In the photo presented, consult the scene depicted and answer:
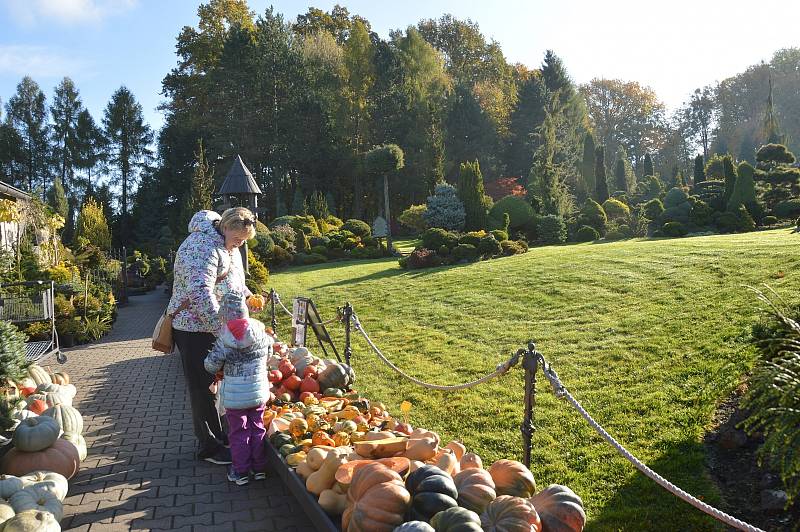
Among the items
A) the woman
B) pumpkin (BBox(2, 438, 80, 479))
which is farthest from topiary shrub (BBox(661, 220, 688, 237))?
pumpkin (BBox(2, 438, 80, 479))

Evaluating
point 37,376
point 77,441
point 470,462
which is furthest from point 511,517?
point 37,376

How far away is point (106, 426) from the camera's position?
583cm

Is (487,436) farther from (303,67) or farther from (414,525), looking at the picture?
(303,67)

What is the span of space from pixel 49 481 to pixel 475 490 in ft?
9.33

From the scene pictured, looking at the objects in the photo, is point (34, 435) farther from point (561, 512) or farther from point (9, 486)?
point (561, 512)

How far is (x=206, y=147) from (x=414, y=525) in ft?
132

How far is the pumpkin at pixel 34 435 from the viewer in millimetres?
4266

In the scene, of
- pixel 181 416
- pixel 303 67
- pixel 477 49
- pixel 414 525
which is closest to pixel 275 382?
pixel 181 416

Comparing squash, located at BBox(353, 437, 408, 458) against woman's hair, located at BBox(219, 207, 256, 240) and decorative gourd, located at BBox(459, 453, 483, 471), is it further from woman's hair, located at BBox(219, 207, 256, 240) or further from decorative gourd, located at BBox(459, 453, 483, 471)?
woman's hair, located at BBox(219, 207, 256, 240)

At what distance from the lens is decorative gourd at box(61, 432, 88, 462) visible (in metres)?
4.70

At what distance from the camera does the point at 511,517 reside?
2777 millimetres

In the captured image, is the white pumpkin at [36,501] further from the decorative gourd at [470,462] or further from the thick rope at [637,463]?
the thick rope at [637,463]

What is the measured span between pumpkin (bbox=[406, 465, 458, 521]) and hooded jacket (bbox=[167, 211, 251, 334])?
1.98 meters

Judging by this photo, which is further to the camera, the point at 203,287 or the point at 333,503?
the point at 203,287
